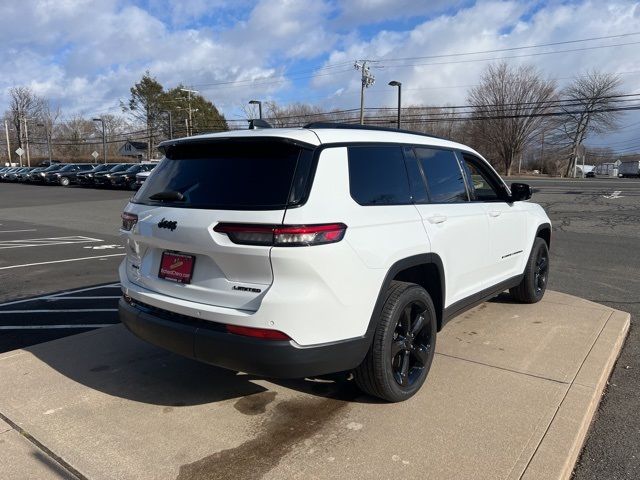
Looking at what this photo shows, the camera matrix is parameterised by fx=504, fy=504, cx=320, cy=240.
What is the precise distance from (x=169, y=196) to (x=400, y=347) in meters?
1.79

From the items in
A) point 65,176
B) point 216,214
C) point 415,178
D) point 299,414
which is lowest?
point 299,414

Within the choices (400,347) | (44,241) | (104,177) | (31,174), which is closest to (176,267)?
(400,347)

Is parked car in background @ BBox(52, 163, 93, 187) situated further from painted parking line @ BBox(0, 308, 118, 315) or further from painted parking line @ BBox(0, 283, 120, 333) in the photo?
painted parking line @ BBox(0, 308, 118, 315)

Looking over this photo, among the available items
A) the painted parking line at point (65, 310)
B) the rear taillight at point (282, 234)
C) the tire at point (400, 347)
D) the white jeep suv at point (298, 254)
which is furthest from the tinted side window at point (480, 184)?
the painted parking line at point (65, 310)

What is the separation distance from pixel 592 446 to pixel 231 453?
2.14m

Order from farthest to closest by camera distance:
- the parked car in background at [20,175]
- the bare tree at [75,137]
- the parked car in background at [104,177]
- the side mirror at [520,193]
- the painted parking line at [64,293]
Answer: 1. the bare tree at [75,137]
2. the parked car in background at [20,175]
3. the parked car in background at [104,177]
4. the painted parking line at [64,293]
5. the side mirror at [520,193]

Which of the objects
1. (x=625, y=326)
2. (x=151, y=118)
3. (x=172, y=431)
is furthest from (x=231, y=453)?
(x=151, y=118)

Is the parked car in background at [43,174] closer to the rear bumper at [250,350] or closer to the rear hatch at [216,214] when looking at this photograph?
the rear hatch at [216,214]

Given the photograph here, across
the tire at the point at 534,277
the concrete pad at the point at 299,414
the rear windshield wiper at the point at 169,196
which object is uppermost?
the rear windshield wiper at the point at 169,196

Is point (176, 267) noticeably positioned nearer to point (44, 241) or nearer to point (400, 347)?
point (400, 347)

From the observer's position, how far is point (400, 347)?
3.34 metres

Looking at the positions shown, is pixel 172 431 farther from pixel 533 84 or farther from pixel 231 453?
pixel 533 84

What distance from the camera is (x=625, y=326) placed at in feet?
16.3

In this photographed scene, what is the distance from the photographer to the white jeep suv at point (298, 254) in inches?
106
